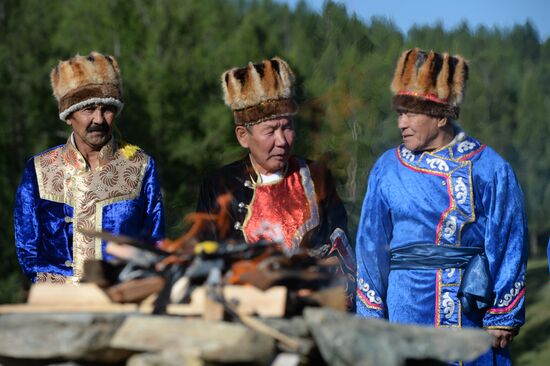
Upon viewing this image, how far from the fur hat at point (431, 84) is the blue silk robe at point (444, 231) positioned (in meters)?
0.25

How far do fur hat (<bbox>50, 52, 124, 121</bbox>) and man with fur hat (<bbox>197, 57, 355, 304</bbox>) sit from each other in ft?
2.14

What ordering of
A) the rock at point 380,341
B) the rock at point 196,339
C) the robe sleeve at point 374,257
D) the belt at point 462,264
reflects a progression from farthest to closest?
the robe sleeve at point 374,257 < the belt at point 462,264 < the rock at point 380,341 < the rock at point 196,339

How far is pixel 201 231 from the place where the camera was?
643 centimetres

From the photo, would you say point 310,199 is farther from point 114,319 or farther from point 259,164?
point 114,319

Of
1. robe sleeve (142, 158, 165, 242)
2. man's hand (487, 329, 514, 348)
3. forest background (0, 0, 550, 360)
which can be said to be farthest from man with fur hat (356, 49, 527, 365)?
forest background (0, 0, 550, 360)

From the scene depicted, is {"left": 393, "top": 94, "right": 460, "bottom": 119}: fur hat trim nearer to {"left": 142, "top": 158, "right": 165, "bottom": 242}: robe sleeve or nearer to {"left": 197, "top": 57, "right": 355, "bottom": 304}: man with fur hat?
{"left": 197, "top": 57, "right": 355, "bottom": 304}: man with fur hat

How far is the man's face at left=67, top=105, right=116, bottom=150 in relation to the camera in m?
6.71

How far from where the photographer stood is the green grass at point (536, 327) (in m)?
27.9

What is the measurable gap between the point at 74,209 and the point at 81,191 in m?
0.11

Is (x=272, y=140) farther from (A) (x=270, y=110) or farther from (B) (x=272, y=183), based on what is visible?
(B) (x=272, y=183)

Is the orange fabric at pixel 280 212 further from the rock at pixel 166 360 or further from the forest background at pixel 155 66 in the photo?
the forest background at pixel 155 66

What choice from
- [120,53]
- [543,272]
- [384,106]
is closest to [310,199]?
[384,106]

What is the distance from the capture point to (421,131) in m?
6.89

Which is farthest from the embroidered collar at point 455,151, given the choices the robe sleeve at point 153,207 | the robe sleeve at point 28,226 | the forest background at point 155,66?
the forest background at point 155,66
